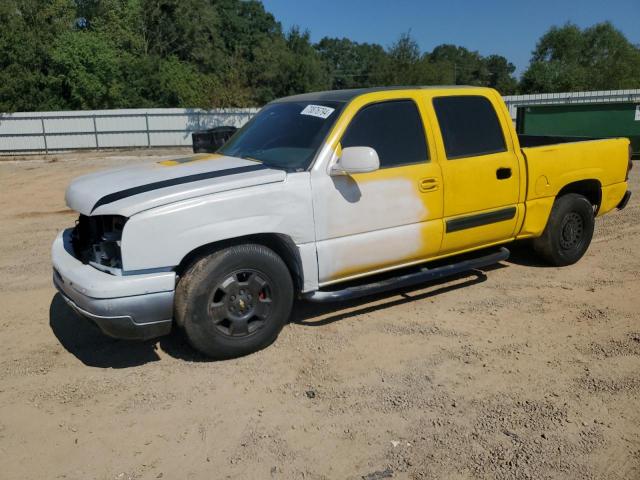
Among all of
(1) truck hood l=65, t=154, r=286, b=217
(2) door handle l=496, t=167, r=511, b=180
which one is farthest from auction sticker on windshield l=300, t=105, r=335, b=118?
(2) door handle l=496, t=167, r=511, b=180

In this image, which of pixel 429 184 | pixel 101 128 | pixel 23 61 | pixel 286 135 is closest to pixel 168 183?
pixel 286 135

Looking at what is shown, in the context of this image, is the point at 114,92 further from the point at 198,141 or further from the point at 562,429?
the point at 562,429

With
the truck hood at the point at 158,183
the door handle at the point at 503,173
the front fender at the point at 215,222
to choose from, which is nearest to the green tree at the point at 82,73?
the truck hood at the point at 158,183

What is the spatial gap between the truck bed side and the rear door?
0.25 meters

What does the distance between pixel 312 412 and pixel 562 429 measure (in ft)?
4.69

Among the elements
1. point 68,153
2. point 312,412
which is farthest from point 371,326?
point 68,153

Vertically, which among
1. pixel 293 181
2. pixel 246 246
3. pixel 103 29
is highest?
pixel 103 29

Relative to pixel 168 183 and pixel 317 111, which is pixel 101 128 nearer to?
pixel 317 111

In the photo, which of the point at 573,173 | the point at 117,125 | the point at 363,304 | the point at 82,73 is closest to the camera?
the point at 363,304

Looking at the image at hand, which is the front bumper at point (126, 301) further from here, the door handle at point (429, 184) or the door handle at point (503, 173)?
the door handle at point (503, 173)

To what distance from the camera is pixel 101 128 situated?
1070 inches

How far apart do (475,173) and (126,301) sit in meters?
3.01

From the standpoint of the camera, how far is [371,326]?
15.0 feet

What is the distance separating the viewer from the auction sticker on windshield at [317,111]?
4372 mm
